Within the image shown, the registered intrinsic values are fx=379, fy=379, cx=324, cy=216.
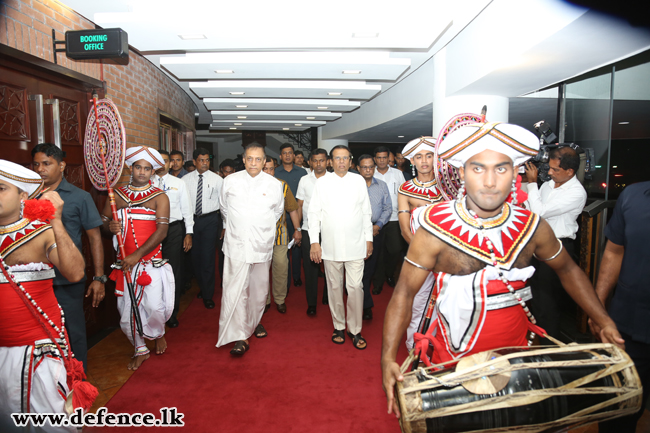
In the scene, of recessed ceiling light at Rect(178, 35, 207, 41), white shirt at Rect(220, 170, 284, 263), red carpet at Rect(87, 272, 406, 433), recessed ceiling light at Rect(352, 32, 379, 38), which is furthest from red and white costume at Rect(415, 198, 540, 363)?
recessed ceiling light at Rect(178, 35, 207, 41)

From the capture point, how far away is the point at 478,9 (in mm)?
3646

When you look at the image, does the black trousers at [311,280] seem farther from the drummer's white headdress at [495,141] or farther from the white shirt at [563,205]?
the drummer's white headdress at [495,141]

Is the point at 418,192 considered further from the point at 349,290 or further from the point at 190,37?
the point at 190,37

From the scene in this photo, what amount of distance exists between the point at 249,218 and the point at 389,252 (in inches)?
95.4

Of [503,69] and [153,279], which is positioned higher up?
[503,69]

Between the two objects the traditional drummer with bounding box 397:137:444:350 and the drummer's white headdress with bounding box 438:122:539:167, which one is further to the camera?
the traditional drummer with bounding box 397:137:444:350

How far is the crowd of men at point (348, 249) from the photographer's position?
1453 millimetres

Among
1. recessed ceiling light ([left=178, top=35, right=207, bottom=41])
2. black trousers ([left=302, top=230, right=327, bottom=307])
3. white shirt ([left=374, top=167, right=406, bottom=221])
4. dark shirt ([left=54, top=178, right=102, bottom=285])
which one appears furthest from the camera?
white shirt ([left=374, top=167, right=406, bottom=221])

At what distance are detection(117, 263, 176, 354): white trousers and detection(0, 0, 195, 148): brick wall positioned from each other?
184cm

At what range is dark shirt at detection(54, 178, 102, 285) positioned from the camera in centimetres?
258

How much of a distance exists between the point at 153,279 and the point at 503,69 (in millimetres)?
3656

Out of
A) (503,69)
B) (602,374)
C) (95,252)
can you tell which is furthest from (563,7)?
(95,252)

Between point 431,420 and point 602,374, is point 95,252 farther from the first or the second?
point 602,374

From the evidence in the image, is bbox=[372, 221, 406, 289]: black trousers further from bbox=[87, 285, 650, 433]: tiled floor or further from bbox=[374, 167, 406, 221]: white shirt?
bbox=[87, 285, 650, 433]: tiled floor
